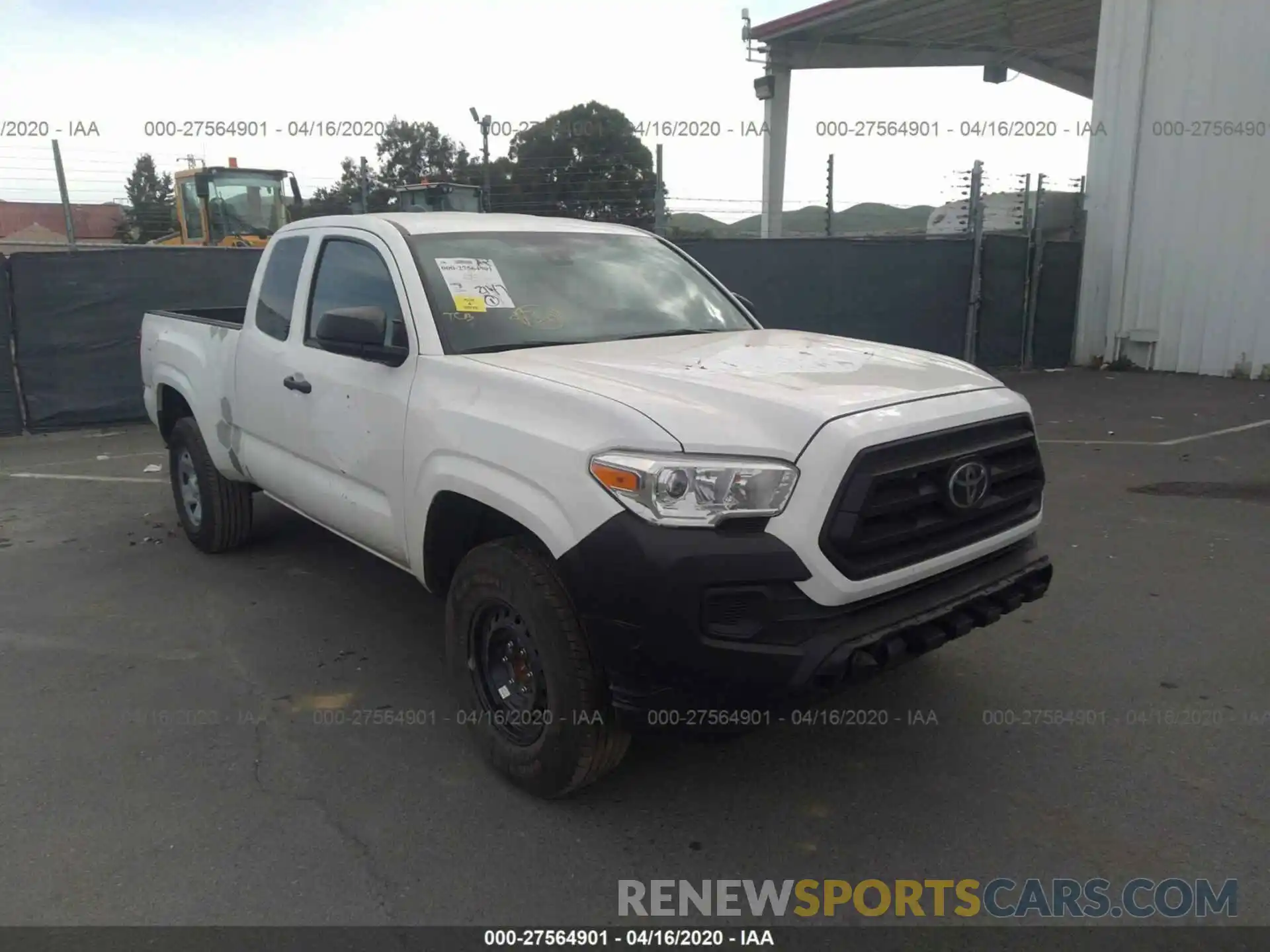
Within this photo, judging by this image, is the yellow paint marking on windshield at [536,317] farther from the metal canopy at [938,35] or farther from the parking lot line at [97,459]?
the metal canopy at [938,35]

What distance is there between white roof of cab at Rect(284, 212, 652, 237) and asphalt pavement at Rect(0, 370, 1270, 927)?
1.91 metres

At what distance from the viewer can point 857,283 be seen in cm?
1266

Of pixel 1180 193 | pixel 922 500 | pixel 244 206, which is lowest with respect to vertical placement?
pixel 922 500

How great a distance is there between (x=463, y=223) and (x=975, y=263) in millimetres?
10750

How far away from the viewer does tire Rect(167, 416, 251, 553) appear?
550 centimetres

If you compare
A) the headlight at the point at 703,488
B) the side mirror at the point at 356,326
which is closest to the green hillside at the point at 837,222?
the side mirror at the point at 356,326

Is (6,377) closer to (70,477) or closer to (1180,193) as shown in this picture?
(70,477)

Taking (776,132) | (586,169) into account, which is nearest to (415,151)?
(586,169)

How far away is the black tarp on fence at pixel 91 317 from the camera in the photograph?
973cm

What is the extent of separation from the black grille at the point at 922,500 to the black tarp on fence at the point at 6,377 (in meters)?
9.96

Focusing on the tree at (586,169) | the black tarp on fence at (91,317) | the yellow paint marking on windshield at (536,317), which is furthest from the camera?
the tree at (586,169)

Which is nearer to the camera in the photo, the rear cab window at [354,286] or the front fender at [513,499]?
the front fender at [513,499]

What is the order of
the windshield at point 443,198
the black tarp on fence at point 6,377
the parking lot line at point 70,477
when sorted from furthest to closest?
1. the windshield at point 443,198
2. the black tarp on fence at point 6,377
3. the parking lot line at point 70,477

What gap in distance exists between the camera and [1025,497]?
10.8 ft
